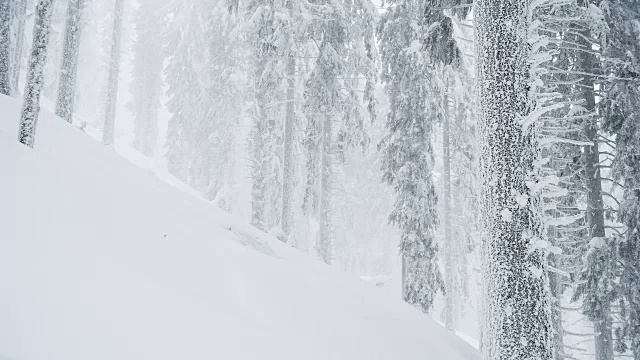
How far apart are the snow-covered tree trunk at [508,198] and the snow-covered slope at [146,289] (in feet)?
5.86

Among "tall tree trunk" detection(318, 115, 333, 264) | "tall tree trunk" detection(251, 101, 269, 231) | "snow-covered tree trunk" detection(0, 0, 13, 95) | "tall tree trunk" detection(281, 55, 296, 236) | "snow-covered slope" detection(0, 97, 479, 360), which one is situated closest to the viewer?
"snow-covered slope" detection(0, 97, 479, 360)

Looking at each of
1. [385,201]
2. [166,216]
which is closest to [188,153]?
[385,201]

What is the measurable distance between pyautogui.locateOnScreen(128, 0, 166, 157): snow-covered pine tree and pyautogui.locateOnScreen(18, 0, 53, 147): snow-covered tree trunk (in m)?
25.5

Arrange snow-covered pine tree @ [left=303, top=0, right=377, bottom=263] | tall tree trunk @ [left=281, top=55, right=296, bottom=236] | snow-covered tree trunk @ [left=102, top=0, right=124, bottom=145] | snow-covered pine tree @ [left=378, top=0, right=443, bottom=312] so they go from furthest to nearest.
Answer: snow-covered tree trunk @ [left=102, top=0, right=124, bottom=145]
tall tree trunk @ [left=281, top=55, right=296, bottom=236]
snow-covered pine tree @ [left=303, top=0, right=377, bottom=263]
snow-covered pine tree @ [left=378, top=0, right=443, bottom=312]

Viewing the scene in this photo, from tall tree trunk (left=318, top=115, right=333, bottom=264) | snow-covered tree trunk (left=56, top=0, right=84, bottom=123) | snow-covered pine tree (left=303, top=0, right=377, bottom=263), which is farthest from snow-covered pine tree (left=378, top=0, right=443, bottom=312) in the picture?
snow-covered tree trunk (left=56, top=0, right=84, bottom=123)

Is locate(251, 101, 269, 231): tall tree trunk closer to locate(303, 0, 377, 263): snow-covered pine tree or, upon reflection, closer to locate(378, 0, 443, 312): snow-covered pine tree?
locate(303, 0, 377, 263): snow-covered pine tree

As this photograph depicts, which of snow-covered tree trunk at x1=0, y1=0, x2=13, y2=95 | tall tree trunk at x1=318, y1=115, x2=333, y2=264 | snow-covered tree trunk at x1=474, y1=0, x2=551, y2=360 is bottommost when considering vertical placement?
tall tree trunk at x1=318, y1=115, x2=333, y2=264

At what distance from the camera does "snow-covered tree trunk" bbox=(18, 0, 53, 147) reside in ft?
22.0

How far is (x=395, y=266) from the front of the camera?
36719 mm

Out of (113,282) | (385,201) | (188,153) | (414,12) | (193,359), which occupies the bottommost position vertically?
(385,201)

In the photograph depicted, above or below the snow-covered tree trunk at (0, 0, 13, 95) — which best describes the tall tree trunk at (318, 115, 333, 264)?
below

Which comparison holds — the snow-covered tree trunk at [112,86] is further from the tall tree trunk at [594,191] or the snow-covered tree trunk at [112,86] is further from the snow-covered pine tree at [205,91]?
the tall tree trunk at [594,191]

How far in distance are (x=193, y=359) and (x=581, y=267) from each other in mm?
8789

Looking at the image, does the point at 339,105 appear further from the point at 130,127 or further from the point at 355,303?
the point at 130,127
